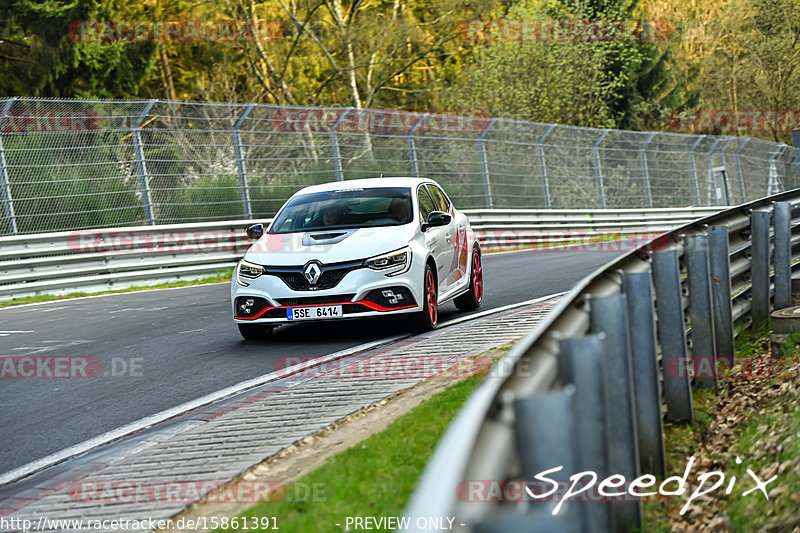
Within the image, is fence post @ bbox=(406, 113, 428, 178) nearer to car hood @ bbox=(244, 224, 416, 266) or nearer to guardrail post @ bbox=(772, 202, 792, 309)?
car hood @ bbox=(244, 224, 416, 266)

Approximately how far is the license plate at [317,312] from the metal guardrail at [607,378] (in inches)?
141

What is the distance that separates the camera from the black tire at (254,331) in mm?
10677

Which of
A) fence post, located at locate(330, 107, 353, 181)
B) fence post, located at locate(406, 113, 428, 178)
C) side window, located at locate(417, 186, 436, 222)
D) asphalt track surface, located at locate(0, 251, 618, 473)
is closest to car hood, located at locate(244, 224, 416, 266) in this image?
side window, located at locate(417, 186, 436, 222)

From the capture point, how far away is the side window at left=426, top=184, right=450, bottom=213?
482 inches

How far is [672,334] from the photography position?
627 cm

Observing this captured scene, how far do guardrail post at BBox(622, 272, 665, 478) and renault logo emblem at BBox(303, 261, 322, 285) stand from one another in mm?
5086

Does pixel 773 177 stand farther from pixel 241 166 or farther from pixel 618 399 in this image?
pixel 618 399

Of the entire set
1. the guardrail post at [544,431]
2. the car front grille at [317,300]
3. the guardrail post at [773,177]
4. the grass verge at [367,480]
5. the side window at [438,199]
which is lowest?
the guardrail post at [773,177]

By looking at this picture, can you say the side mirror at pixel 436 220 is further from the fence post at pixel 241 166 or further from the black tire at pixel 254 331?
the fence post at pixel 241 166

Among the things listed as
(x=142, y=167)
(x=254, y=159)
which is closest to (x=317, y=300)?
(x=142, y=167)

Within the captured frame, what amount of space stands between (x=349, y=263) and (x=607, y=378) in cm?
587

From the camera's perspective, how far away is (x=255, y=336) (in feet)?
35.6

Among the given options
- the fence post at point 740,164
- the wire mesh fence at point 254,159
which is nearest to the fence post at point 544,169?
the wire mesh fence at point 254,159

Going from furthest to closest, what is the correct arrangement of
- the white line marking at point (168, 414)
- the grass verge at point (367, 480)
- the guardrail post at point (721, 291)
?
the guardrail post at point (721, 291) < the white line marking at point (168, 414) < the grass verge at point (367, 480)
